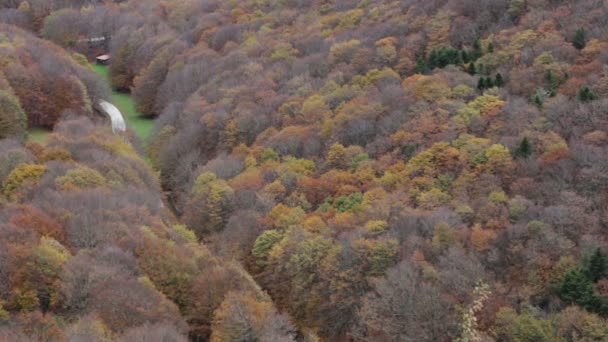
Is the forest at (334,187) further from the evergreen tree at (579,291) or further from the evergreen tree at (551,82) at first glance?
the evergreen tree at (551,82)

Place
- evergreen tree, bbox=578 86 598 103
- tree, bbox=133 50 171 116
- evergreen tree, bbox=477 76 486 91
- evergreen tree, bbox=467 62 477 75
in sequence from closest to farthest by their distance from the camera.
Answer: evergreen tree, bbox=578 86 598 103
evergreen tree, bbox=477 76 486 91
evergreen tree, bbox=467 62 477 75
tree, bbox=133 50 171 116

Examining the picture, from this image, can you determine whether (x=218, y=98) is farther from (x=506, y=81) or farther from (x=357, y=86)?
(x=506, y=81)

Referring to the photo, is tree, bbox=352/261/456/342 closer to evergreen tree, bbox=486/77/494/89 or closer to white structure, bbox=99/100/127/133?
evergreen tree, bbox=486/77/494/89

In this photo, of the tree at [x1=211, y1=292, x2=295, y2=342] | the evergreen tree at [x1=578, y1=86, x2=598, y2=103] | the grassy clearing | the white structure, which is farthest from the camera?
the grassy clearing

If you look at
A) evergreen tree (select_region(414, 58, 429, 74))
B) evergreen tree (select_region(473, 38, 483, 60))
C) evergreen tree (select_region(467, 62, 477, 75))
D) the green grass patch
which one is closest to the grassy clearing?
the green grass patch

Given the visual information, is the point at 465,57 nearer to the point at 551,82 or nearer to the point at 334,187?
the point at 551,82

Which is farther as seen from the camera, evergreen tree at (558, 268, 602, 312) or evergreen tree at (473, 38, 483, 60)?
evergreen tree at (473, 38, 483, 60)
